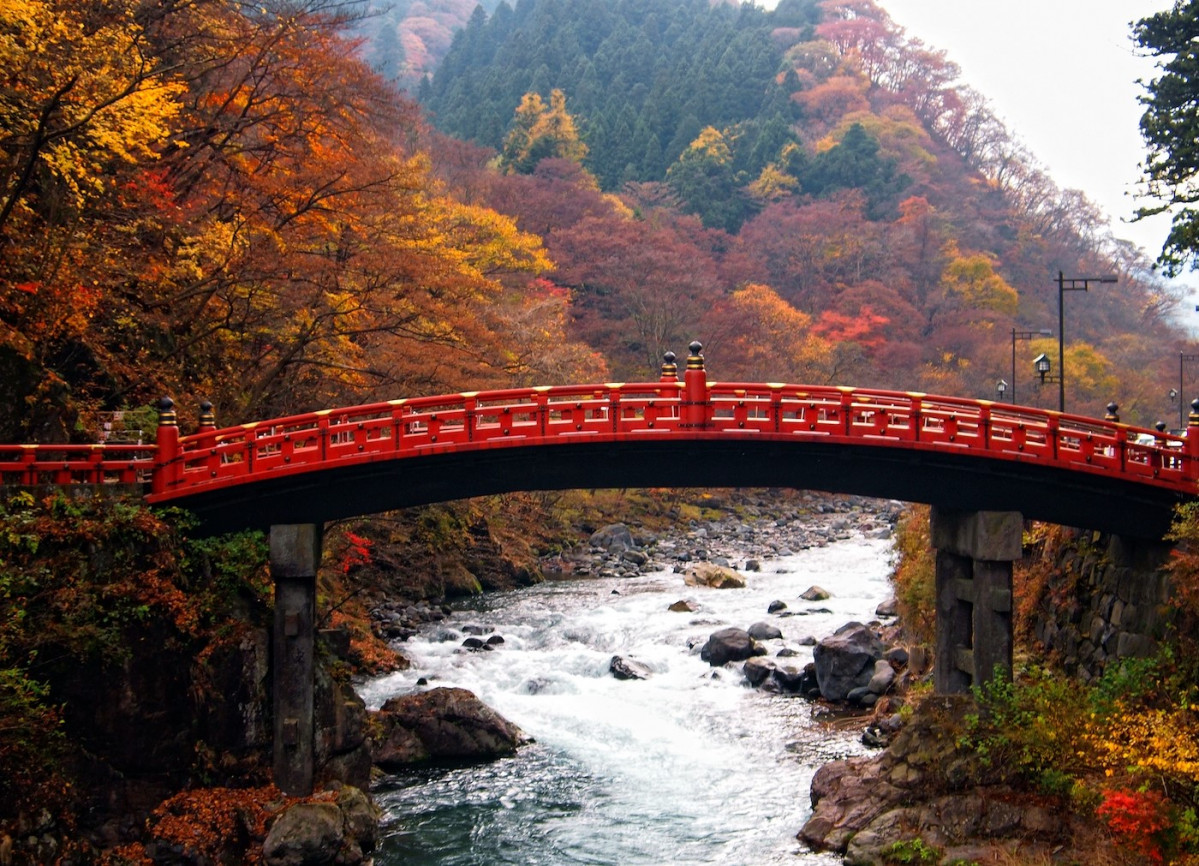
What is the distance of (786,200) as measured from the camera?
91.0 m

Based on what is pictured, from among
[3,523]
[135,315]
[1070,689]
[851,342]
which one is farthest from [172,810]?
[851,342]

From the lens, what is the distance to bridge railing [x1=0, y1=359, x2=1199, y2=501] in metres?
18.9

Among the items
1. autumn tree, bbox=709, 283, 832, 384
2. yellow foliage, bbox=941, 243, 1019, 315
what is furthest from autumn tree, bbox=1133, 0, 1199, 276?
yellow foliage, bbox=941, 243, 1019, 315

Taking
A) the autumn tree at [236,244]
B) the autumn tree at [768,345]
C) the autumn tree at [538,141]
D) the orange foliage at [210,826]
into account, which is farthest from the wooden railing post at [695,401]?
the autumn tree at [538,141]

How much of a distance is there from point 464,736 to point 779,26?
117905 millimetres

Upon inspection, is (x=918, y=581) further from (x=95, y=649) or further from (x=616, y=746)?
(x=95, y=649)

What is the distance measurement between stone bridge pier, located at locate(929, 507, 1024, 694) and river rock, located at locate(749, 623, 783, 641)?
30.4 feet

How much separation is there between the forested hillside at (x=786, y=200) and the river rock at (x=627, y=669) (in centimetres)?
3287

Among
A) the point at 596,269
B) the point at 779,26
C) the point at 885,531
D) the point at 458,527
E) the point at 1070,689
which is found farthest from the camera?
the point at 779,26

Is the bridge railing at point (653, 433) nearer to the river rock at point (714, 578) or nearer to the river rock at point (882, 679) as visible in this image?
the river rock at point (882, 679)

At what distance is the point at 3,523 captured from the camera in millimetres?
16844

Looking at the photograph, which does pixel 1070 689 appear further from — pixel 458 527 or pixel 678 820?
pixel 458 527

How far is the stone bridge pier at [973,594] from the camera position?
66.0ft

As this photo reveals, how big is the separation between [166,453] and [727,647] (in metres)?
15.9
